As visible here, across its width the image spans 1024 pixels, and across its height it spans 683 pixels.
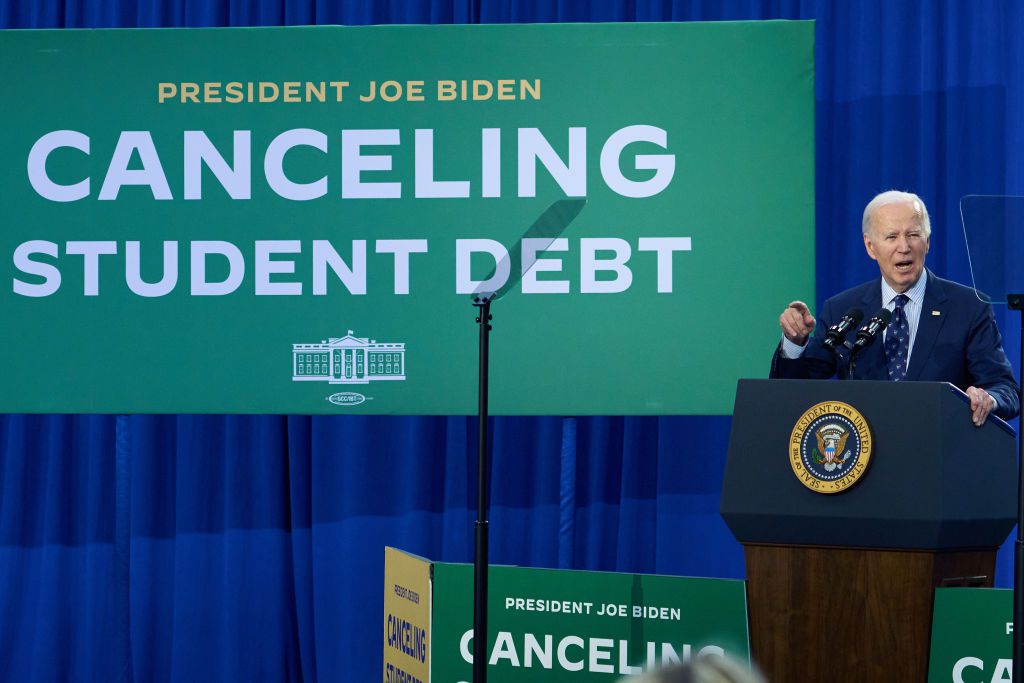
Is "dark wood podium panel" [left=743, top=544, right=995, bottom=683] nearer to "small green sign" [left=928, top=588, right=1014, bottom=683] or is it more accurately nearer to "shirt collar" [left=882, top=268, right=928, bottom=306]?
"small green sign" [left=928, top=588, right=1014, bottom=683]

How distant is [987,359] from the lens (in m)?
2.61

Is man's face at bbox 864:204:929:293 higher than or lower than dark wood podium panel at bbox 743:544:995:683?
higher

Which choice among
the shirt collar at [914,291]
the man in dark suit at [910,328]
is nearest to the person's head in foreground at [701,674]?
the man in dark suit at [910,328]

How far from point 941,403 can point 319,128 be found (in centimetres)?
240

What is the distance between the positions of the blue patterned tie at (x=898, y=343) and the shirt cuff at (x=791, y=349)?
0.92ft

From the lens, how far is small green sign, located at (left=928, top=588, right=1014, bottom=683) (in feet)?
6.35

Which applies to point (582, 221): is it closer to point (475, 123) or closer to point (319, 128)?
point (475, 123)

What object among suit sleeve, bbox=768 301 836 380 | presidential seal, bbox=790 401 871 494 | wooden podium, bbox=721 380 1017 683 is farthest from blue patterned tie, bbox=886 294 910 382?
presidential seal, bbox=790 401 871 494

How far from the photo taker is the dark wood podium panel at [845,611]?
1.97m

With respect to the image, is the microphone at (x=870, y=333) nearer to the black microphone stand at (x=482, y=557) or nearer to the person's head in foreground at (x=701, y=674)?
the black microphone stand at (x=482, y=557)

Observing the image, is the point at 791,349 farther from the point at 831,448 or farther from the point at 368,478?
the point at 368,478

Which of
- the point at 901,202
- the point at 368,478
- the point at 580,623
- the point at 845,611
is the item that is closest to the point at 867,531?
the point at 845,611

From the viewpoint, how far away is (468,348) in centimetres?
367

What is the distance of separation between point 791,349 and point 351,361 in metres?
1.63
